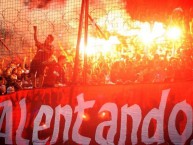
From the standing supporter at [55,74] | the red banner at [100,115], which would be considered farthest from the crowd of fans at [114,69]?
the red banner at [100,115]

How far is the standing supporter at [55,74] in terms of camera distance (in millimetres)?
9539

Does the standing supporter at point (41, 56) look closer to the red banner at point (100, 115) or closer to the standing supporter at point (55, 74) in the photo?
the standing supporter at point (55, 74)

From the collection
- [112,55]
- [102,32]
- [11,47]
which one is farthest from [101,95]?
[112,55]

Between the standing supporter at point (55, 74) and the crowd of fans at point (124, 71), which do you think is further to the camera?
the crowd of fans at point (124, 71)

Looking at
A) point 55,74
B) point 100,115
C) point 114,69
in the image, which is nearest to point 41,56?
point 55,74

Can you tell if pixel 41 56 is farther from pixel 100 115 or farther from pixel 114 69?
pixel 100 115

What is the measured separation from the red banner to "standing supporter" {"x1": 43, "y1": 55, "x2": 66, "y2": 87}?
1.66 metres

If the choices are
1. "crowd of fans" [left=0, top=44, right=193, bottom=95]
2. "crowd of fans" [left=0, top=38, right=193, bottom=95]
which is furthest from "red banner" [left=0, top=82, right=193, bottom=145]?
"crowd of fans" [left=0, top=44, right=193, bottom=95]

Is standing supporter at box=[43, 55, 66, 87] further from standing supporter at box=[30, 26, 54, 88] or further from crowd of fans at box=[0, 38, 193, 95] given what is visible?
standing supporter at box=[30, 26, 54, 88]

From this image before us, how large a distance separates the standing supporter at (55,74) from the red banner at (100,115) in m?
1.66

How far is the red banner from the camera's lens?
6305 mm

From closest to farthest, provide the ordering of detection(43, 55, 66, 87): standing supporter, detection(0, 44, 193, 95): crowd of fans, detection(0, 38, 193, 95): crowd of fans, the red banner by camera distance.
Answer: the red banner
detection(43, 55, 66, 87): standing supporter
detection(0, 38, 193, 95): crowd of fans
detection(0, 44, 193, 95): crowd of fans

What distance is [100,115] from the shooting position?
22.8 feet

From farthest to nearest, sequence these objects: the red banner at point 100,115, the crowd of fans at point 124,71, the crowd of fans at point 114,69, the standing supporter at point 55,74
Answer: the crowd of fans at point 124,71 < the crowd of fans at point 114,69 < the standing supporter at point 55,74 < the red banner at point 100,115
